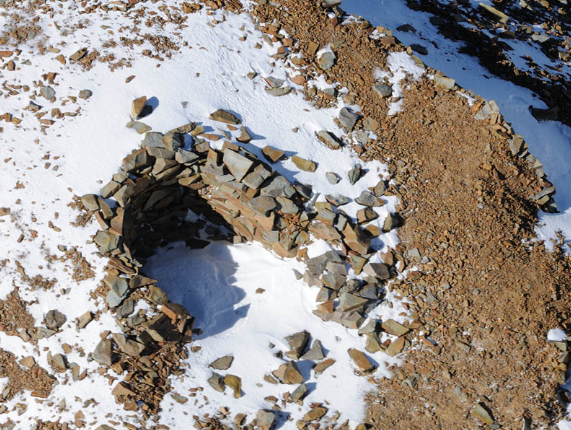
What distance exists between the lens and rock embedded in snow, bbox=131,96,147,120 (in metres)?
6.63

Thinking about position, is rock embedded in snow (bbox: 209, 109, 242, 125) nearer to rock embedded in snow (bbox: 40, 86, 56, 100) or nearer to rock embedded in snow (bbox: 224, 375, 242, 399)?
rock embedded in snow (bbox: 40, 86, 56, 100)

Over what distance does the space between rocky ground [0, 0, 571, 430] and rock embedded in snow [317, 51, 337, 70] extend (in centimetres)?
1

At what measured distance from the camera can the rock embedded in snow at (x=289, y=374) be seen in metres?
6.33

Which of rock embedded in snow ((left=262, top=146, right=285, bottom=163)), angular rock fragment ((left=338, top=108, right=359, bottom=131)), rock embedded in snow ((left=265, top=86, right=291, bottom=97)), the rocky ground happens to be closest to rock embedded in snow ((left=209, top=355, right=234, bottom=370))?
the rocky ground

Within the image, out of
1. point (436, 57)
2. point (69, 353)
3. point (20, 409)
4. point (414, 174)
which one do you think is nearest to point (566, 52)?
point (436, 57)

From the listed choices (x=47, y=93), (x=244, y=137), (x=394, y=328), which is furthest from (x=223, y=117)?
(x=394, y=328)

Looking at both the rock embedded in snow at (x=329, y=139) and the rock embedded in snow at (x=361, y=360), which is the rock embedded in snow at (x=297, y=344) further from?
the rock embedded in snow at (x=329, y=139)

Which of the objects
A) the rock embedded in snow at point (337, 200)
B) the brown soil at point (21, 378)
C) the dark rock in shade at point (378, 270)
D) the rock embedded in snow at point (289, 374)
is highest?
the rock embedded in snow at point (337, 200)

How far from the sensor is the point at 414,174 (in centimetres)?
684

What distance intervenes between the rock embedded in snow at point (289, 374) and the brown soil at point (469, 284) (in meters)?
0.90

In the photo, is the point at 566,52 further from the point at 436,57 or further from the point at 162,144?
the point at 162,144

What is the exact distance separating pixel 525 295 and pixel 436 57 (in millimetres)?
3790

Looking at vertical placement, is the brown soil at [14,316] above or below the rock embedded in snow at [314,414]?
above

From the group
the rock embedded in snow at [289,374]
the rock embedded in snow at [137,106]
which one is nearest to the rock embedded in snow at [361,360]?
the rock embedded in snow at [289,374]
